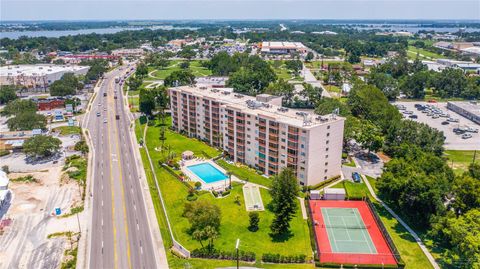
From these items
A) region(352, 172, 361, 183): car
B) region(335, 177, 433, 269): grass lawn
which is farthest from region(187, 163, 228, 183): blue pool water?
region(352, 172, 361, 183): car

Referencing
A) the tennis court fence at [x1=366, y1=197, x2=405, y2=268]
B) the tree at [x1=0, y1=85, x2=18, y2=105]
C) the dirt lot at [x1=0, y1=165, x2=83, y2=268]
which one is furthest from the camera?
the tree at [x1=0, y1=85, x2=18, y2=105]

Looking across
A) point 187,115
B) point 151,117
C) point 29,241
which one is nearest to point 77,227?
point 29,241

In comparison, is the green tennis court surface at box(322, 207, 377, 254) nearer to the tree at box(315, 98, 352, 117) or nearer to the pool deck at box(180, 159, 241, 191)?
the pool deck at box(180, 159, 241, 191)

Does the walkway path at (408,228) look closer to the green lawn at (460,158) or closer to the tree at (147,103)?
the green lawn at (460,158)

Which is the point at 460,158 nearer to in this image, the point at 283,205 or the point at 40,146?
the point at 283,205

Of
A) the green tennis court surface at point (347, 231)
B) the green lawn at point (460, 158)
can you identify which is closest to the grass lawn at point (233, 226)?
the green tennis court surface at point (347, 231)

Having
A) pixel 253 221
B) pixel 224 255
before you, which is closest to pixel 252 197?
pixel 253 221
